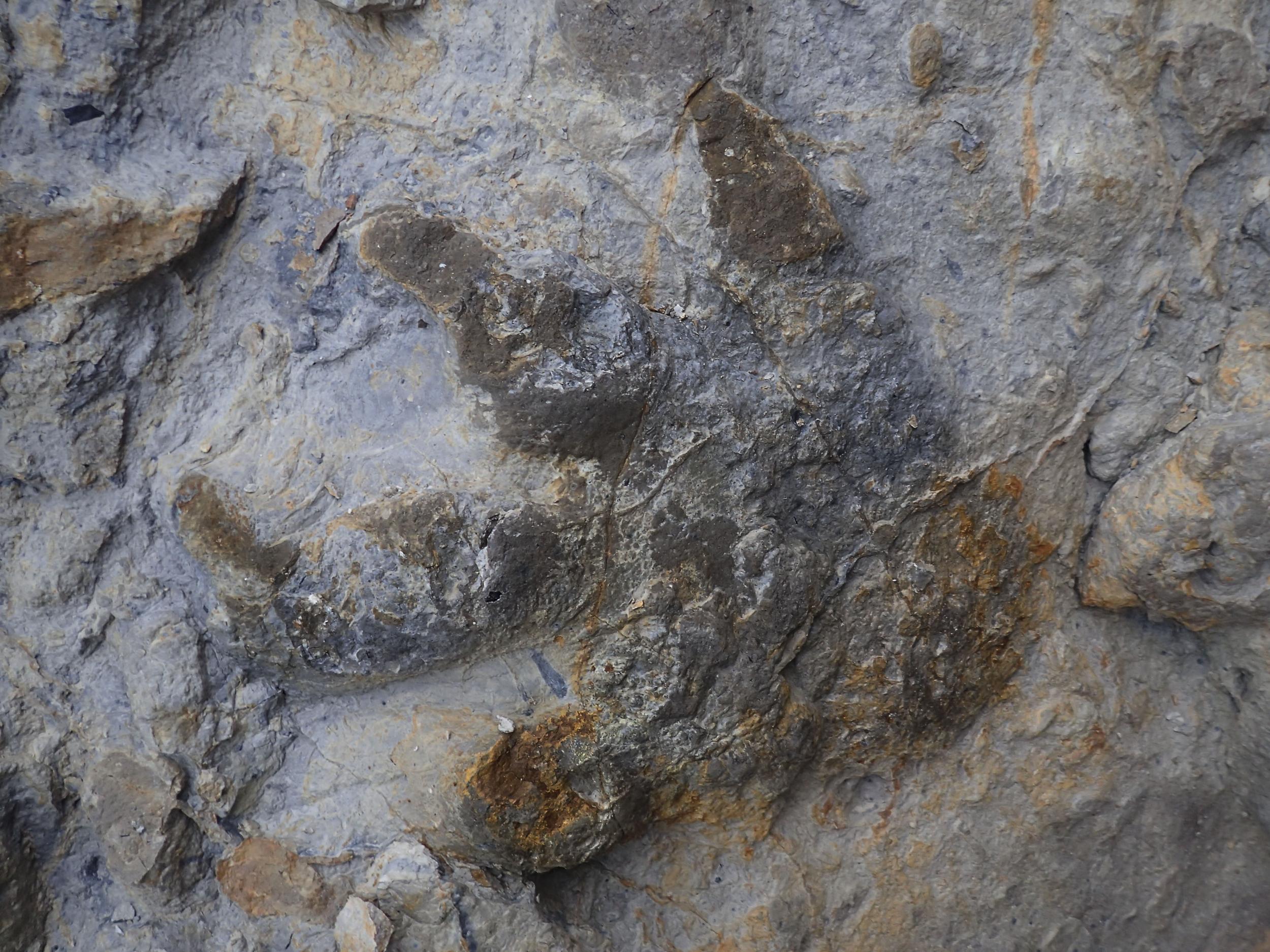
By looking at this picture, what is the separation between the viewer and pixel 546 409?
1.19 meters

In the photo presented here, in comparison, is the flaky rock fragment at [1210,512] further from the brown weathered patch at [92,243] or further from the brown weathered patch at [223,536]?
the brown weathered patch at [92,243]

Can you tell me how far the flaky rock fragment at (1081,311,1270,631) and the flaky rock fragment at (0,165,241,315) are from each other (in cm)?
128

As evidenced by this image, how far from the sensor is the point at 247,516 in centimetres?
123

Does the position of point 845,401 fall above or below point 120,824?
above

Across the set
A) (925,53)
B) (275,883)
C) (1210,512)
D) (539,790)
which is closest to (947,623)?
(1210,512)

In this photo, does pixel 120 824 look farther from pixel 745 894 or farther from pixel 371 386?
pixel 745 894

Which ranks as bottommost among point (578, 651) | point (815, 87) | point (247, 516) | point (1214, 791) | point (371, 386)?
point (1214, 791)

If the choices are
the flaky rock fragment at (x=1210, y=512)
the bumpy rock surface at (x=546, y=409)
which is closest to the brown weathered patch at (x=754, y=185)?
the bumpy rock surface at (x=546, y=409)

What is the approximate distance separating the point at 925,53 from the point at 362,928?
1339mm

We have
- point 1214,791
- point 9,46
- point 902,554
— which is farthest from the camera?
point 1214,791

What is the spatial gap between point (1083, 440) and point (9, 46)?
4.77 ft

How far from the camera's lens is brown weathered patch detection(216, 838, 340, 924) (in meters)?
1.36

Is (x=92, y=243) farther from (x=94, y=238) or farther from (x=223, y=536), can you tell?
(x=223, y=536)

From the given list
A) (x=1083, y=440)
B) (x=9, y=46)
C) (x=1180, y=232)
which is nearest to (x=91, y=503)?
(x=9, y=46)
